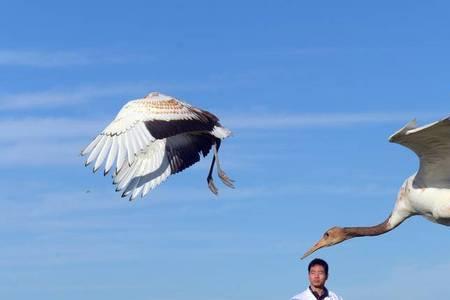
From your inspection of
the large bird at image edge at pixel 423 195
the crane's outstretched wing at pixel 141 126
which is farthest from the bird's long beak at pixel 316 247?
the crane's outstretched wing at pixel 141 126

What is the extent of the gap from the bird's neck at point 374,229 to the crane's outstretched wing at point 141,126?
2.49 m

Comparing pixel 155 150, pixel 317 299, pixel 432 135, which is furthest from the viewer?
pixel 155 150

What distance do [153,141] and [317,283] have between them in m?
5.49

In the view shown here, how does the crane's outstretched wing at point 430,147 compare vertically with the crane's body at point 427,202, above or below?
above

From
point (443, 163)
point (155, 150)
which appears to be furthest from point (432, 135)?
point (155, 150)

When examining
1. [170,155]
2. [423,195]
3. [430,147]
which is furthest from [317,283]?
[170,155]

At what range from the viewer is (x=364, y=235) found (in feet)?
49.7

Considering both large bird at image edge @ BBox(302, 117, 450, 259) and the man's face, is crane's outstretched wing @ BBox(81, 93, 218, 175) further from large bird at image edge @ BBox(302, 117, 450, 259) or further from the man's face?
the man's face

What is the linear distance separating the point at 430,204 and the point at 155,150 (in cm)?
422

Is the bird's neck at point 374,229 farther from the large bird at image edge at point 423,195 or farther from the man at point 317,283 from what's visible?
the man at point 317,283

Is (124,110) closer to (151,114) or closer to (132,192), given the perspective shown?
(151,114)

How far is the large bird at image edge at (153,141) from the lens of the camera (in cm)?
1438

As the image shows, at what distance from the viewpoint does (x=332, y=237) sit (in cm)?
1481

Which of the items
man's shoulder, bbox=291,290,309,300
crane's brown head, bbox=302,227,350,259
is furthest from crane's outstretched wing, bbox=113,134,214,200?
man's shoulder, bbox=291,290,309,300
